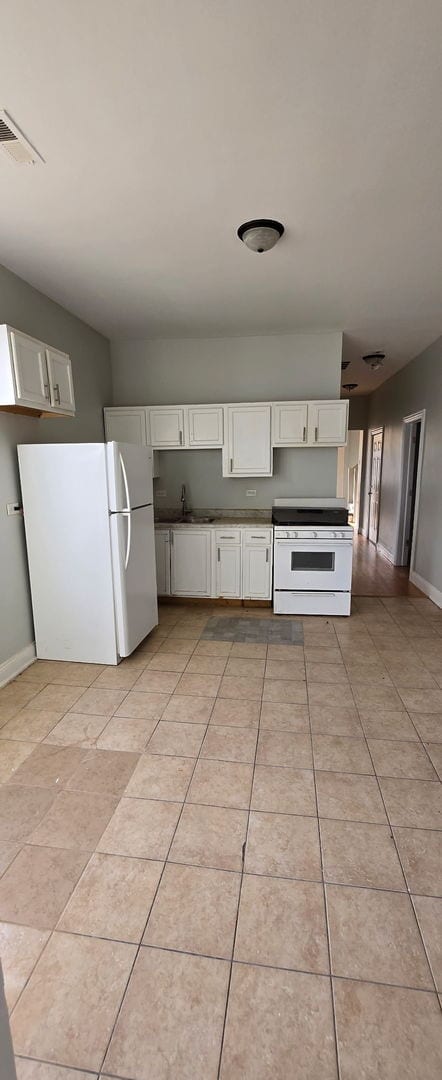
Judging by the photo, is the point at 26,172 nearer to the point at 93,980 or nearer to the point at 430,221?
the point at 430,221

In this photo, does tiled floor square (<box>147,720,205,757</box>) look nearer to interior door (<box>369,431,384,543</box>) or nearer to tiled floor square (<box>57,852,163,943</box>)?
tiled floor square (<box>57,852,163,943</box>)

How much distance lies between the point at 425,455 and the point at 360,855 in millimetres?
4280

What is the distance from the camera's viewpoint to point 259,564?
168 inches

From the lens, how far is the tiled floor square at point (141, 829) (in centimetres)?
167

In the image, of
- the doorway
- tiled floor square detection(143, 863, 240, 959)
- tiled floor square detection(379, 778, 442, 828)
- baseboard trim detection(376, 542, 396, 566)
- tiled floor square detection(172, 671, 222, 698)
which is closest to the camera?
tiled floor square detection(143, 863, 240, 959)

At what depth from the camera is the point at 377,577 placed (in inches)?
219

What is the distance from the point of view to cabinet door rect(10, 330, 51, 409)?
255cm

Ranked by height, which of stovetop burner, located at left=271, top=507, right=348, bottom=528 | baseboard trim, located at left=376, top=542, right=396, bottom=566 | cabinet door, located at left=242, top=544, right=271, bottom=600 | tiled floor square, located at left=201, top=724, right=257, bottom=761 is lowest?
tiled floor square, located at left=201, top=724, right=257, bottom=761

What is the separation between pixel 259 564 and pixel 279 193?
9.35 ft

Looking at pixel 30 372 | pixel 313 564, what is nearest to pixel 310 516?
pixel 313 564

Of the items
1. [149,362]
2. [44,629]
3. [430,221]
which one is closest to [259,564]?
[44,629]

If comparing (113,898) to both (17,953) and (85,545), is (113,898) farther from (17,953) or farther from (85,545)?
(85,545)

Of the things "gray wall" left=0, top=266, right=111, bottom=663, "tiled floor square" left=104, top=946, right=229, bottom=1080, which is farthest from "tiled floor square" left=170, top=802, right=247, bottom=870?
"gray wall" left=0, top=266, right=111, bottom=663

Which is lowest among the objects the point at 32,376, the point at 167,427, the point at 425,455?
the point at 425,455
